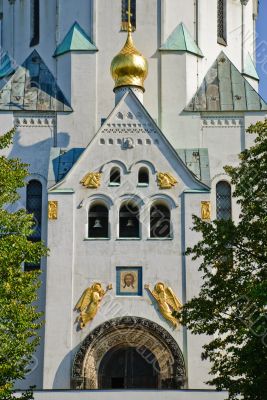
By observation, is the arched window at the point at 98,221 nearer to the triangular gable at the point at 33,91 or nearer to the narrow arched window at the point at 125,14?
the triangular gable at the point at 33,91

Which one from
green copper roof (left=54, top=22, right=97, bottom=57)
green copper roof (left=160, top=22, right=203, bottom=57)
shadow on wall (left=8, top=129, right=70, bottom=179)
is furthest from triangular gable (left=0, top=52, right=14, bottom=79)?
green copper roof (left=160, top=22, right=203, bottom=57)

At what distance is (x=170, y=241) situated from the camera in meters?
29.3

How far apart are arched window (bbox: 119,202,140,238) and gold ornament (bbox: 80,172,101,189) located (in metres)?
1.04

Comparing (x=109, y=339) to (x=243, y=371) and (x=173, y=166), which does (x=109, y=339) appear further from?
(x=243, y=371)

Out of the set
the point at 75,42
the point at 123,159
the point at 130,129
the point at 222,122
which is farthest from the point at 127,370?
the point at 75,42

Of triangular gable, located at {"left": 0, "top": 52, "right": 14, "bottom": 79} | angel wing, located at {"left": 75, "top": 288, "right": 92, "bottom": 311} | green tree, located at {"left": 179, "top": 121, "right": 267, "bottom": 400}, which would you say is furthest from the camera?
triangular gable, located at {"left": 0, "top": 52, "right": 14, "bottom": 79}

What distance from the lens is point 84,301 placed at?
28688 millimetres

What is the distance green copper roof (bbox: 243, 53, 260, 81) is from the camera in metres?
34.4

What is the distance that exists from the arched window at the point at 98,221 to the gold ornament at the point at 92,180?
0.62m

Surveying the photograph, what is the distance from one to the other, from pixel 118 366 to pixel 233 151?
7.80 m

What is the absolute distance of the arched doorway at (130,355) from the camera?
28.0m

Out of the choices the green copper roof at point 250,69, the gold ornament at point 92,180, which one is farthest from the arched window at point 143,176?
the green copper roof at point 250,69

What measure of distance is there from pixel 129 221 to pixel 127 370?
4403 millimetres

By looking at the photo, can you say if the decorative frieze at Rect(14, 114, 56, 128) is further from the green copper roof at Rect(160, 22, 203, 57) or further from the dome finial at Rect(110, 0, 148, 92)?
the green copper roof at Rect(160, 22, 203, 57)
